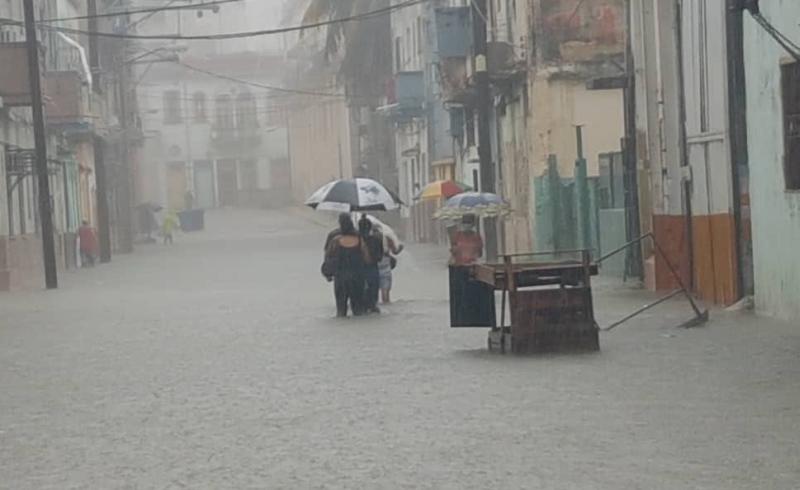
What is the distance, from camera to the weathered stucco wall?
734 inches

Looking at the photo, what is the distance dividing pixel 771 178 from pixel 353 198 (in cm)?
719

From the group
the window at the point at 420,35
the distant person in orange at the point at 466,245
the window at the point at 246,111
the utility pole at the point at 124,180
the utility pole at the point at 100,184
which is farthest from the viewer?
the window at the point at 246,111

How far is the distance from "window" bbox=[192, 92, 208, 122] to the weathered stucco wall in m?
91.4

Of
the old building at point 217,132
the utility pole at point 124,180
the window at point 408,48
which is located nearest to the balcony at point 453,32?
the window at point 408,48

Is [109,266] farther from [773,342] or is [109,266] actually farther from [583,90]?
[773,342]

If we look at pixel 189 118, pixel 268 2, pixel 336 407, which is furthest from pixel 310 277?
pixel 268 2

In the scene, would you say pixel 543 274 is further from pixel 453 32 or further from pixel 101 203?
pixel 101 203

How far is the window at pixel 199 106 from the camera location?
361 feet

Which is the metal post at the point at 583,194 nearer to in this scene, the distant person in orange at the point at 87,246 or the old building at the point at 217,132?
the distant person in orange at the point at 87,246

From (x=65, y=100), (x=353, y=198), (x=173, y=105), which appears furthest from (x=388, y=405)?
(x=173, y=105)

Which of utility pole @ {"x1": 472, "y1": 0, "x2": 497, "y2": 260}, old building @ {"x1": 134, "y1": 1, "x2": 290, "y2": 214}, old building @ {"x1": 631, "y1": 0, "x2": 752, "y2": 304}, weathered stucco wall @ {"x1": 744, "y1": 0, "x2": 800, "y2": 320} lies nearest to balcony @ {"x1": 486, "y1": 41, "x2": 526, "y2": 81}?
utility pole @ {"x1": 472, "y1": 0, "x2": 497, "y2": 260}

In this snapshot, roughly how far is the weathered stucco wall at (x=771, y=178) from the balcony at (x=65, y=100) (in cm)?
2704

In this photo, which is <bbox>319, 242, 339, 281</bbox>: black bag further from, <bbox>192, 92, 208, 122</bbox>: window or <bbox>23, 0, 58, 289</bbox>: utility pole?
<bbox>192, 92, 208, 122</bbox>: window

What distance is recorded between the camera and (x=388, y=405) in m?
13.1
